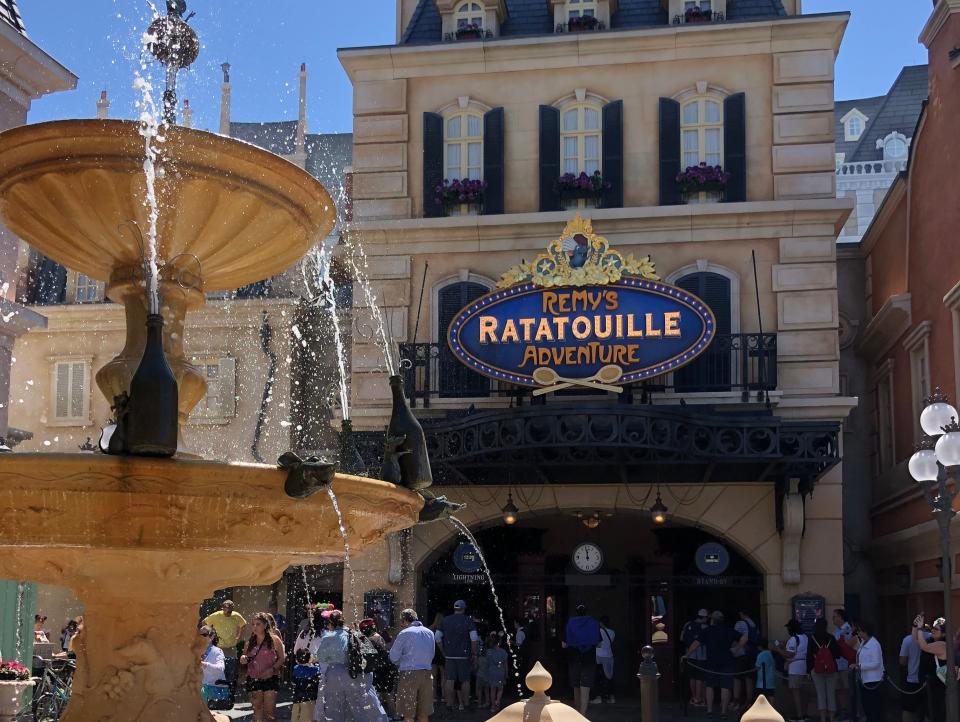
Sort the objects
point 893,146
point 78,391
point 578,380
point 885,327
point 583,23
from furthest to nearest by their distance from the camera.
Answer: point 893,146 → point 78,391 → point 885,327 → point 583,23 → point 578,380

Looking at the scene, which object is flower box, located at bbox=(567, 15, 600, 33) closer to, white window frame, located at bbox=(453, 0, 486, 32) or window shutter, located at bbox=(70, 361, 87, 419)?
white window frame, located at bbox=(453, 0, 486, 32)

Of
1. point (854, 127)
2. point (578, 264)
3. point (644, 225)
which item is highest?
point (854, 127)

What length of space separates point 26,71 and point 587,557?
1301cm

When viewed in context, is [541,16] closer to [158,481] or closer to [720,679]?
[720,679]

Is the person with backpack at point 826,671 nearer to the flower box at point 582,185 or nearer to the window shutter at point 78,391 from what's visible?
the flower box at point 582,185

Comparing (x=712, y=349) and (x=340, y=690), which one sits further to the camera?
(x=712, y=349)

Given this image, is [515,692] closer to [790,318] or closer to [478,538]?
[478,538]

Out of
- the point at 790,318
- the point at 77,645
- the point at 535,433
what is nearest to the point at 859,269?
the point at 790,318

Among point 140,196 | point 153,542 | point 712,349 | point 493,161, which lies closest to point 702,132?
point 493,161

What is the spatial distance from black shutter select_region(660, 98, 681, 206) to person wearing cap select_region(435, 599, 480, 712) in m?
8.29

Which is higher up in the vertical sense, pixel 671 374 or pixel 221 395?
pixel 221 395

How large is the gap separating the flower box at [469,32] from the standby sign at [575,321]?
4923mm

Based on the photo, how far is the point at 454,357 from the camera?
2364cm

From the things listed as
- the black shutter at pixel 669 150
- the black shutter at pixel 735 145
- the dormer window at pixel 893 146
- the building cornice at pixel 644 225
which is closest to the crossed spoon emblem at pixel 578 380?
the building cornice at pixel 644 225
